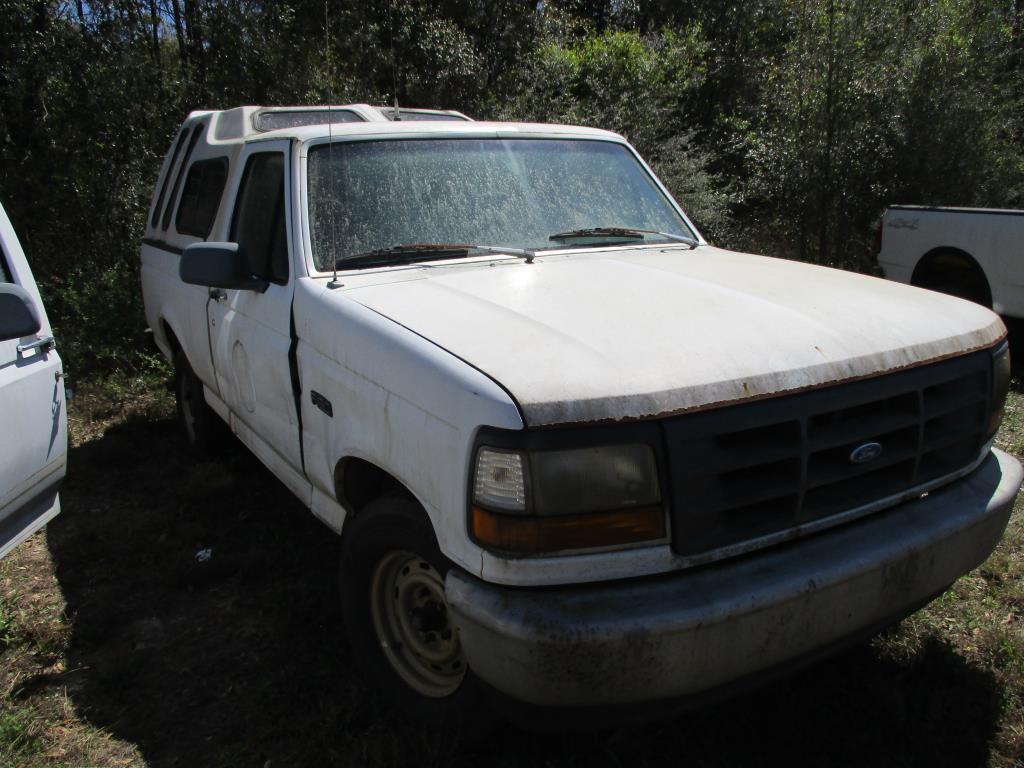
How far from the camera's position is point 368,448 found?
2.64m

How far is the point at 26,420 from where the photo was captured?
3162 mm

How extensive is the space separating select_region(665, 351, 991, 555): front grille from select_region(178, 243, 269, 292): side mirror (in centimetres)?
203

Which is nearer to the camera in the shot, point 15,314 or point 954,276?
point 15,314

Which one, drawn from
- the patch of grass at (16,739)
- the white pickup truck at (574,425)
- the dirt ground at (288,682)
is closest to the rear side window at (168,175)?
the white pickup truck at (574,425)

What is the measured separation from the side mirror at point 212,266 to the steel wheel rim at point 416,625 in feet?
4.49

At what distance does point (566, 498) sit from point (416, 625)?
0.90m

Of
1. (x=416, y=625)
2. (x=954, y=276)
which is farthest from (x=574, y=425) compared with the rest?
(x=954, y=276)

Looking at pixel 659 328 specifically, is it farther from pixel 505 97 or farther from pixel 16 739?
pixel 505 97

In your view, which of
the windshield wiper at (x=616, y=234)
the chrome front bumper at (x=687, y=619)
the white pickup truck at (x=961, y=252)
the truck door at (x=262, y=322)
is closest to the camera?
the chrome front bumper at (x=687, y=619)

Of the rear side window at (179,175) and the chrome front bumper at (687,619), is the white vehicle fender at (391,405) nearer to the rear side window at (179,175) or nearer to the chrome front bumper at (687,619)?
the chrome front bumper at (687,619)

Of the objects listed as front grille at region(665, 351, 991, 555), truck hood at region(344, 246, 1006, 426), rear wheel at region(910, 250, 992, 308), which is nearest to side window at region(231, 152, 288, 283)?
truck hood at region(344, 246, 1006, 426)

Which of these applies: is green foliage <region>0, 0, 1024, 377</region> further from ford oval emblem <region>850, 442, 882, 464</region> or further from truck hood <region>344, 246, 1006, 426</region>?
ford oval emblem <region>850, 442, 882, 464</region>

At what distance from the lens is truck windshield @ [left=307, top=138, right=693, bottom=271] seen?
10.7ft

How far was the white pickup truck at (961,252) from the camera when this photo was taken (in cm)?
678
